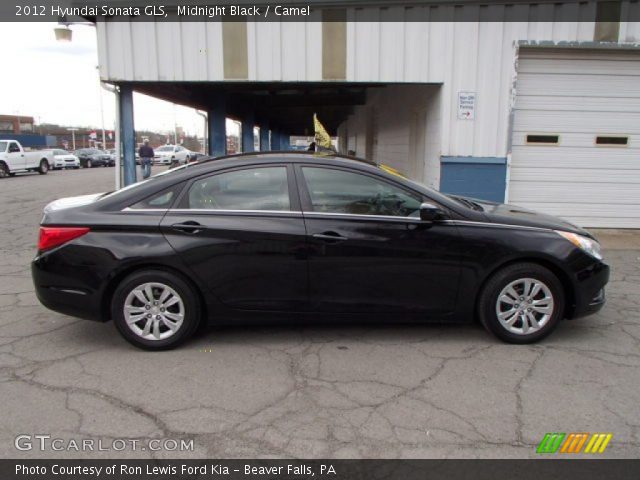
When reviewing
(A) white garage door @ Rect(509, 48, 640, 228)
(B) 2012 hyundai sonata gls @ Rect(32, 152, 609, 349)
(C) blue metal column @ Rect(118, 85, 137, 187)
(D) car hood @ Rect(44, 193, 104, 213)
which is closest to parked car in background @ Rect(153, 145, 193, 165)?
(C) blue metal column @ Rect(118, 85, 137, 187)

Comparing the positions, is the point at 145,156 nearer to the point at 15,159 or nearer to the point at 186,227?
the point at 15,159

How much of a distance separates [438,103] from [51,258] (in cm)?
657

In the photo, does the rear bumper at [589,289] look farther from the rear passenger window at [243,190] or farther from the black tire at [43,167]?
the black tire at [43,167]

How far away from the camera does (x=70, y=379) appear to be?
3.72 m

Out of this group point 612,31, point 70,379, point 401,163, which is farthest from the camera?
point 401,163

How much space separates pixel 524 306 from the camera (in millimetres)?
4238

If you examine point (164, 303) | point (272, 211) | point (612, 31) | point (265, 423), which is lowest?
point (265, 423)

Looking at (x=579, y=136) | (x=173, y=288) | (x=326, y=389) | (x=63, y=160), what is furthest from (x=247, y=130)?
(x=63, y=160)

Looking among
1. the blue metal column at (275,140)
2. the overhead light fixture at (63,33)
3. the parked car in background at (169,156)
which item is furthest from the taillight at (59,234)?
the parked car in background at (169,156)

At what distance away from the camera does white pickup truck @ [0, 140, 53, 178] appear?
2487cm

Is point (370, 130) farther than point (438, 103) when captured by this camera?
Yes

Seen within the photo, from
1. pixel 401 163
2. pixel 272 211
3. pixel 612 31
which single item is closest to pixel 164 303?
pixel 272 211

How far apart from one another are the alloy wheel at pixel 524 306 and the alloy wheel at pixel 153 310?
2.64 m

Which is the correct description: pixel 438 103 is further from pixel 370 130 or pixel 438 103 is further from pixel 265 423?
pixel 370 130
